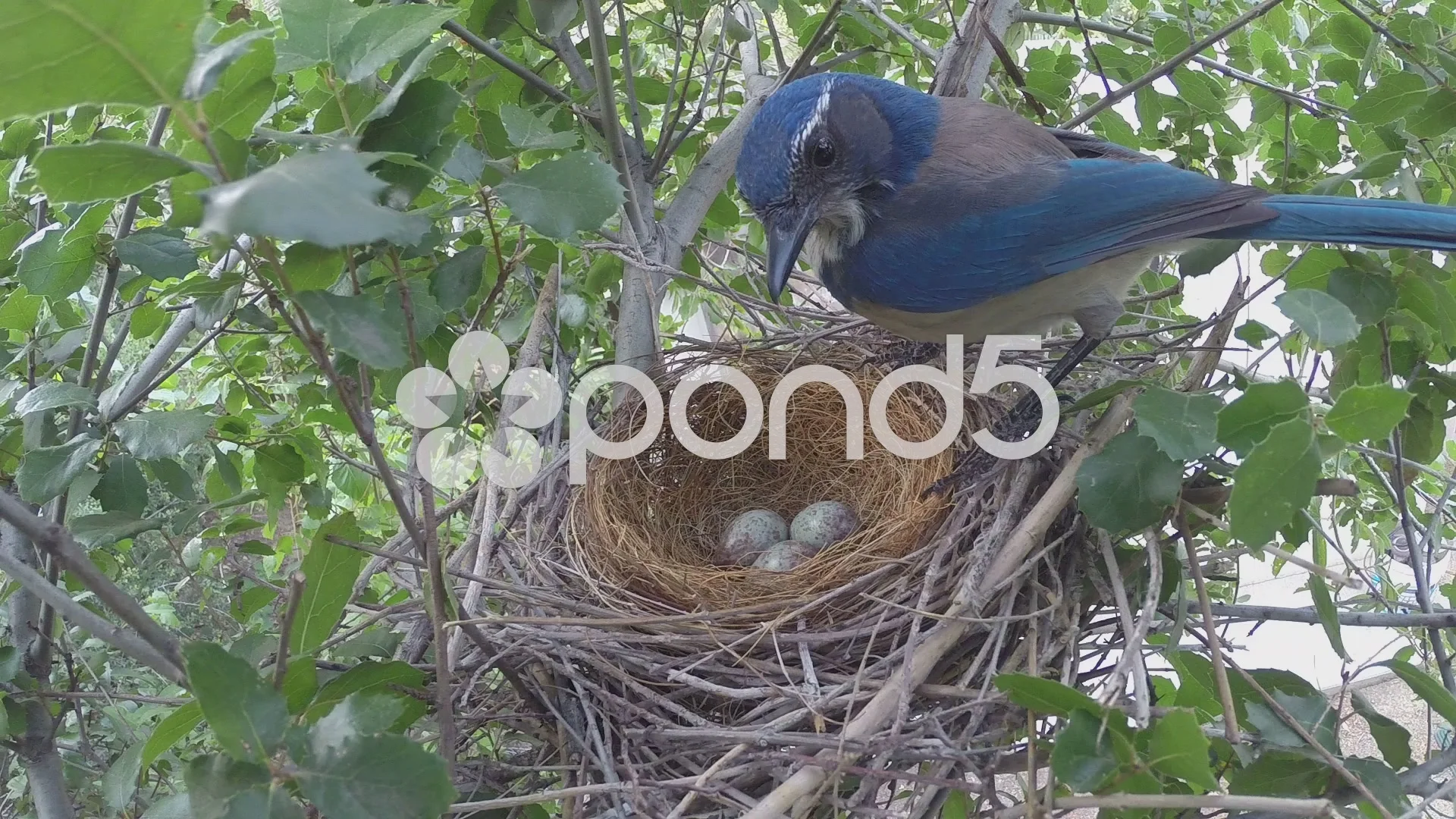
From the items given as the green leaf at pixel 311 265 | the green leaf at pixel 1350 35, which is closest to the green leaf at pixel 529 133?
the green leaf at pixel 311 265

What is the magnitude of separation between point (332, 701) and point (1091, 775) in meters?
0.68

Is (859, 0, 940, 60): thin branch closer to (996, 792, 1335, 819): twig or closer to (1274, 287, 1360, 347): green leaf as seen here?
(1274, 287, 1360, 347): green leaf

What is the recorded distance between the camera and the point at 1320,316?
2.93 feet

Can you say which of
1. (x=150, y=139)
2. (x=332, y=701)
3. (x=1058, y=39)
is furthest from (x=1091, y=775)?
(x=1058, y=39)

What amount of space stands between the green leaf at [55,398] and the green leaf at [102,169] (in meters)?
0.62

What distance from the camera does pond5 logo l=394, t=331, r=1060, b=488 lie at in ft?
5.61

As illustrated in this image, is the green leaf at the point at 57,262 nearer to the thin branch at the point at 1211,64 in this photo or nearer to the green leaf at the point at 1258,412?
the green leaf at the point at 1258,412

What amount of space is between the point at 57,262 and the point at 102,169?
73 cm

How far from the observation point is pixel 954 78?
2.03m

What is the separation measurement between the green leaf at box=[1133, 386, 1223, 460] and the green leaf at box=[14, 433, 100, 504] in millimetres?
1163

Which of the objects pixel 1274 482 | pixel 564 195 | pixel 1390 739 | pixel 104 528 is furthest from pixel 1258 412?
pixel 104 528

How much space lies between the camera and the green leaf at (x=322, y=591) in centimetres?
92

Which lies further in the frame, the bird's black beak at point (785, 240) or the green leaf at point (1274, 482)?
the bird's black beak at point (785, 240)

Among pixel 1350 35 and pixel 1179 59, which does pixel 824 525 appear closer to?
pixel 1179 59
